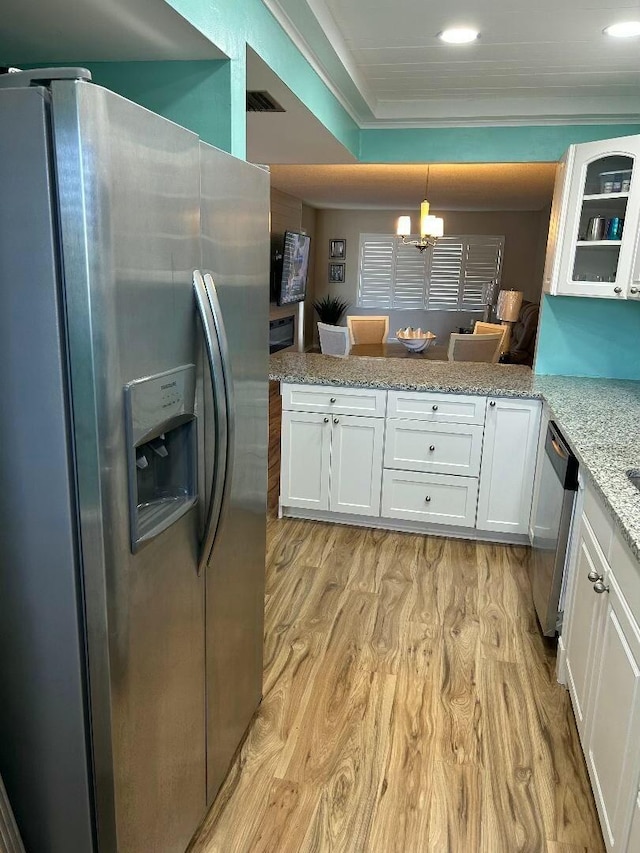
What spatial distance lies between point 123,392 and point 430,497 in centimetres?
266

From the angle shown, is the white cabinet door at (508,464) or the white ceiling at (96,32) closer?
the white ceiling at (96,32)

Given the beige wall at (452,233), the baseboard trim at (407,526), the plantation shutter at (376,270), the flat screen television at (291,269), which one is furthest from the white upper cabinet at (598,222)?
the plantation shutter at (376,270)

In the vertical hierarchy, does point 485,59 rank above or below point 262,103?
above

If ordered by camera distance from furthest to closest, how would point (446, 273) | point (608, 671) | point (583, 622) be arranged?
point (446, 273), point (583, 622), point (608, 671)

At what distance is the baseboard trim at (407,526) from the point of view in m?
3.54

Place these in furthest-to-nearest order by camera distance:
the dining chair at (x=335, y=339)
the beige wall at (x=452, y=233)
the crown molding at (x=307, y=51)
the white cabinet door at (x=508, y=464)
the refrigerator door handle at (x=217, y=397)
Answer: the beige wall at (x=452, y=233), the dining chair at (x=335, y=339), the white cabinet door at (x=508, y=464), the crown molding at (x=307, y=51), the refrigerator door handle at (x=217, y=397)

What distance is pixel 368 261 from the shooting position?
10523mm

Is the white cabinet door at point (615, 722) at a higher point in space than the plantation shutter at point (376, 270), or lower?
lower

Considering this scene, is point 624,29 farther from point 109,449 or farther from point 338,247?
point 338,247

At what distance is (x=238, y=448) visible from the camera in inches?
65.6

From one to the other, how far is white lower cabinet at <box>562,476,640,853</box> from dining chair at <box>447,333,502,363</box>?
334 centimetres

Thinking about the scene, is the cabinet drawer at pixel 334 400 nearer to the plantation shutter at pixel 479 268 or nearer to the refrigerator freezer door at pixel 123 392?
the refrigerator freezer door at pixel 123 392

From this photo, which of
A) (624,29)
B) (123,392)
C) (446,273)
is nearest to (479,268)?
(446,273)

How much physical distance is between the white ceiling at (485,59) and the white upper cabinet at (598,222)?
36cm
